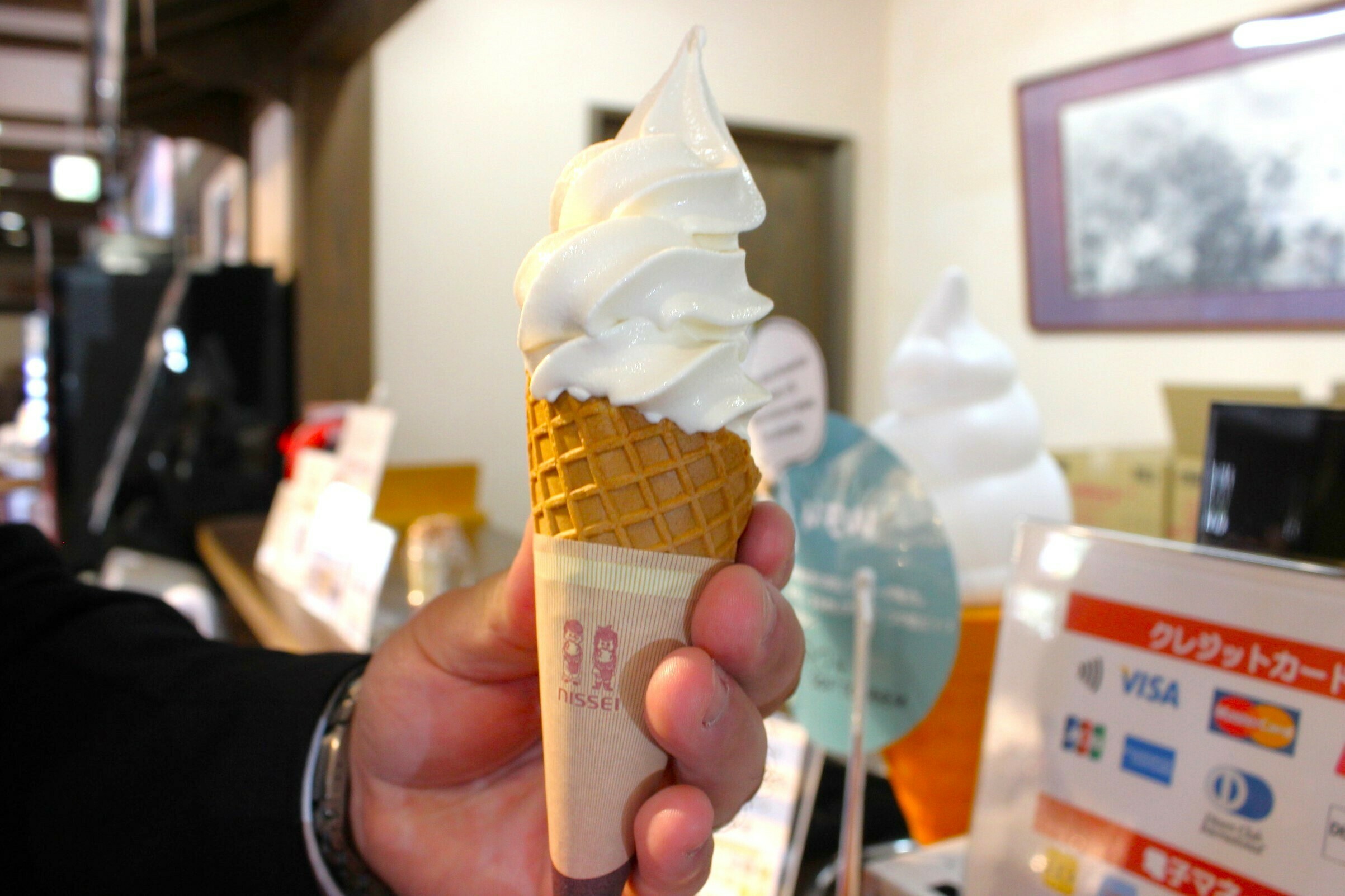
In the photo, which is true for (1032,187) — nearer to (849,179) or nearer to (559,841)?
(849,179)

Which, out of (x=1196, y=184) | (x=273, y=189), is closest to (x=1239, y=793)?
(x=1196, y=184)

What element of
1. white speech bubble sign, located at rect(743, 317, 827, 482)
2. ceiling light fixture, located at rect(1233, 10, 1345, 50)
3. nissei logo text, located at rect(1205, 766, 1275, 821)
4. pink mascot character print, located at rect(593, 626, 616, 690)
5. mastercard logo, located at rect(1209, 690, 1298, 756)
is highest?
ceiling light fixture, located at rect(1233, 10, 1345, 50)

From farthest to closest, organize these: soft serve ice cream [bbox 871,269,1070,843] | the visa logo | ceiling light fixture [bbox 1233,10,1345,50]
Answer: ceiling light fixture [bbox 1233,10,1345,50]
soft serve ice cream [bbox 871,269,1070,843]
the visa logo

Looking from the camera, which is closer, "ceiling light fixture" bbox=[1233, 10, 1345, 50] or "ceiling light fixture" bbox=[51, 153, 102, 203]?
"ceiling light fixture" bbox=[1233, 10, 1345, 50]

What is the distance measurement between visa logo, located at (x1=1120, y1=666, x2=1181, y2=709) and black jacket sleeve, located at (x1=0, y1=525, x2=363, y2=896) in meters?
0.69

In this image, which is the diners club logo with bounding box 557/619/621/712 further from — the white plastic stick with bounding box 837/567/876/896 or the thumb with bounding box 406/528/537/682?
the white plastic stick with bounding box 837/567/876/896

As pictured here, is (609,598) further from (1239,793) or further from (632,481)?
(1239,793)

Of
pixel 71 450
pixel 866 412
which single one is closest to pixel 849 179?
pixel 866 412

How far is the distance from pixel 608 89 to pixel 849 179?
1.14 metres

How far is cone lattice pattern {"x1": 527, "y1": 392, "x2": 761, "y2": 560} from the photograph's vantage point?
0.60 metres

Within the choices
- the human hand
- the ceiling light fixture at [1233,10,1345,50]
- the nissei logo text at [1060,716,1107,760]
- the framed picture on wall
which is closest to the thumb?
the human hand

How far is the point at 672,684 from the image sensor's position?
53 centimetres

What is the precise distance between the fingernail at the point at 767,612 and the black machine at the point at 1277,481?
0.42 metres

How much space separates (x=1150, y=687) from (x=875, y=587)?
1.04 ft
